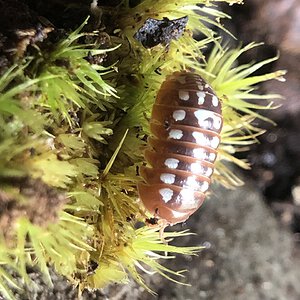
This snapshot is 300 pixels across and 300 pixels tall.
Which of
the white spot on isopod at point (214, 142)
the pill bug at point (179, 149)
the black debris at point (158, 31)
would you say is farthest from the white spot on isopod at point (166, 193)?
the black debris at point (158, 31)

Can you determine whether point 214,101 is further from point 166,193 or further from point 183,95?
point 166,193

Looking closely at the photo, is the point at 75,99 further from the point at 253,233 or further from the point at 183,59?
the point at 253,233

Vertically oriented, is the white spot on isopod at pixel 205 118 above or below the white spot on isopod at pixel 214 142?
above

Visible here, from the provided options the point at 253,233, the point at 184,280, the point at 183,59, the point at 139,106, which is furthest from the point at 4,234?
the point at 253,233

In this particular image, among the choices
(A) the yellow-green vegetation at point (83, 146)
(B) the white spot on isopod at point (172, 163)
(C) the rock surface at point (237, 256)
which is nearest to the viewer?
(A) the yellow-green vegetation at point (83, 146)

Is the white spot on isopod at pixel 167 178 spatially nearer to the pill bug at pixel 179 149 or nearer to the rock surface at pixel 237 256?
the pill bug at pixel 179 149

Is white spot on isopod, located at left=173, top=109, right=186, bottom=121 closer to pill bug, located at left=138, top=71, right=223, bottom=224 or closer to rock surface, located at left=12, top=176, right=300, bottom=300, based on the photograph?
pill bug, located at left=138, top=71, right=223, bottom=224

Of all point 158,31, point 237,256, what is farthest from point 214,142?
point 237,256
